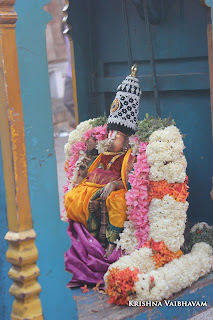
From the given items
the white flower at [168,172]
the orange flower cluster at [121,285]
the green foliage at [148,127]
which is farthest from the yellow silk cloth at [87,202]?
the orange flower cluster at [121,285]

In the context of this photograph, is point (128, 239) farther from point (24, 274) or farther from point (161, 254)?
point (24, 274)

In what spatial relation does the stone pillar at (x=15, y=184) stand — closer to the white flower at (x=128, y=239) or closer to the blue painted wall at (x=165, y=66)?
the white flower at (x=128, y=239)

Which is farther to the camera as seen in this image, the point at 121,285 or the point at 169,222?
the point at 169,222

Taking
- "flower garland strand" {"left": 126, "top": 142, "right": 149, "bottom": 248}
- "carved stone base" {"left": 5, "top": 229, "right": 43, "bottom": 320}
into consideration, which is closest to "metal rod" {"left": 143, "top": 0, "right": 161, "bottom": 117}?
"flower garland strand" {"left": 126, "top": 142, "right": 149, "bottom": 248}

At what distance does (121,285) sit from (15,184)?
1.16 meters

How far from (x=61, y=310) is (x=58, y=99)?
9954 millimetres

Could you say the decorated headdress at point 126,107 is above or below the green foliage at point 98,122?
above

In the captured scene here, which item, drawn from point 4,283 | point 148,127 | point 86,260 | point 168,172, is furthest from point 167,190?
point 4,283

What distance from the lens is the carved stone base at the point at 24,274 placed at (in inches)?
97.2

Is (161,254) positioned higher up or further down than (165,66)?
further down

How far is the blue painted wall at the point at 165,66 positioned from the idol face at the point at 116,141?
599 mm

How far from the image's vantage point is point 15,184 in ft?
8.02

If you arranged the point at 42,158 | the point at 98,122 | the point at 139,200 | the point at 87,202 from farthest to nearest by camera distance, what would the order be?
the point at 98,122 → the point at 87,202 → the point at 139,200 → the point at 42,158

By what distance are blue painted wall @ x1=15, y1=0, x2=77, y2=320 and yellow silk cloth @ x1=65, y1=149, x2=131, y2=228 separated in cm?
100
